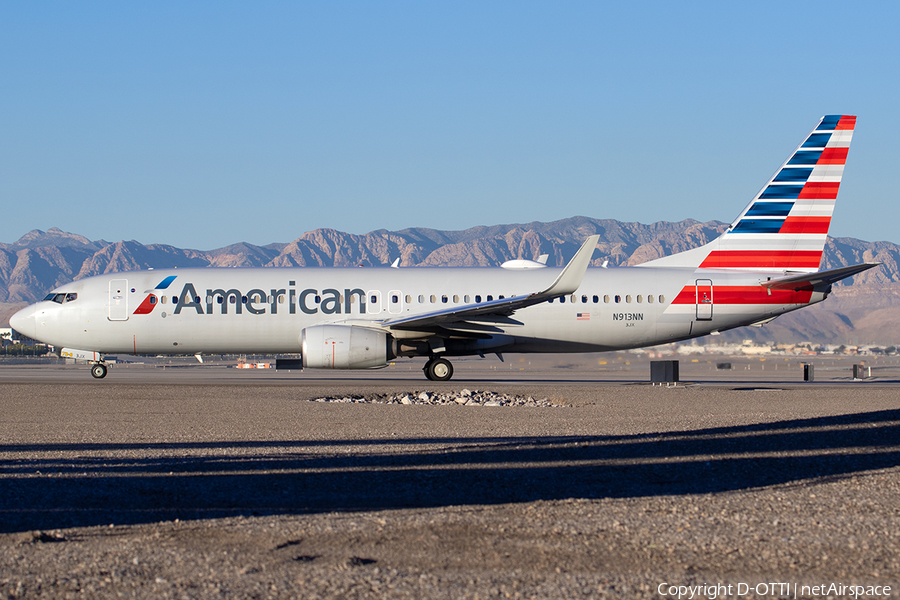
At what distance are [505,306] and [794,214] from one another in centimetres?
1092

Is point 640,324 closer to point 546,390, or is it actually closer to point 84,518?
point 546,390

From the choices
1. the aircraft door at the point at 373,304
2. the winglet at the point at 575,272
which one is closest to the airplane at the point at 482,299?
the aircraft door at the point at 373,304

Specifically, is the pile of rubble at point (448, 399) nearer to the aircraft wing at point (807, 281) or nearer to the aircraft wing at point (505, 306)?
the aircraft wing at point (505, 306)

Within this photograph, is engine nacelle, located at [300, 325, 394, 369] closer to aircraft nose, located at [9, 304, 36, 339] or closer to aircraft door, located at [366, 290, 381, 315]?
aircraft door, located at [366, 290, 381, 315]

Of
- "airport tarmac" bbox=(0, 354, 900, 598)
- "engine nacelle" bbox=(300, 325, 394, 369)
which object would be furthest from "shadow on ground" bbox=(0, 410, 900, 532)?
"engine nacelle" bbox=(300, 325, 394, 369)

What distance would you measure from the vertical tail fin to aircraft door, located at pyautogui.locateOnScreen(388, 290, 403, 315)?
1039 cm

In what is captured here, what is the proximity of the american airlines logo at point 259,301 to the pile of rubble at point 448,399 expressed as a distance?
7.09m

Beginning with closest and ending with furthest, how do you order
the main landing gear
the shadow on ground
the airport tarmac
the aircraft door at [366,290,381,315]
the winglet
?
the airport tarmac → the shadow on ground → the winglet → the aircraft door at [366,290,381,315] → the main landing gear

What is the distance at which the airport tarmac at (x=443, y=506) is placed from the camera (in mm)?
5367

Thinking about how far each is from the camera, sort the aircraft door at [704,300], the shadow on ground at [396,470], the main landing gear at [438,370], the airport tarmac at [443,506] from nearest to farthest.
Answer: the airport tarmac at [443,506]
the shadow on ground at [396,470]
the main landing gear at [438,370]
the aircraft door at [704,300]

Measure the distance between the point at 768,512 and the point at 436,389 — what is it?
16.8 meters

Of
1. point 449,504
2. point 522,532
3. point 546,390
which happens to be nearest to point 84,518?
point 449,504

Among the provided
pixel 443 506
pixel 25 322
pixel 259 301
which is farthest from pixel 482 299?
pixel 443 506

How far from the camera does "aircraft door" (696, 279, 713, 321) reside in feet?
93.7
